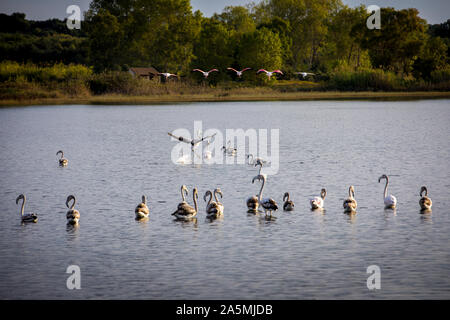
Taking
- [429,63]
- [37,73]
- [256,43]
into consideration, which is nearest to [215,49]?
[256,43]

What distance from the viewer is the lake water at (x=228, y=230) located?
44.2ft

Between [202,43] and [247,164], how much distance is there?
75.2 meters

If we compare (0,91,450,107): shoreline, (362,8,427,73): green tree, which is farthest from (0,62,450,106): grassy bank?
(362,8,427,73): green tree

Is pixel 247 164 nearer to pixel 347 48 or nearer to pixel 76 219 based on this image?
pixel 76 219

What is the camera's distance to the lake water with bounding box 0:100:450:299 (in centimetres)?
1348

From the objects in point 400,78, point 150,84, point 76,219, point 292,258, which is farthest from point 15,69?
point 292,258

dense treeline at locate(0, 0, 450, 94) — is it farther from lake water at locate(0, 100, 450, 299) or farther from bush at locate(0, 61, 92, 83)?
lake water at locate(0, 100, 450, 299)

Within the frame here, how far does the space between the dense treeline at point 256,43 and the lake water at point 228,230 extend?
56.7 metres

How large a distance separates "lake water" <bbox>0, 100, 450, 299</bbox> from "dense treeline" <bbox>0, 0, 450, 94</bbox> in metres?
56.7

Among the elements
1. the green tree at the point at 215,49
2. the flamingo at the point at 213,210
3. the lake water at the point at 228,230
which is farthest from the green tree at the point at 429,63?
the flamingo at the point at 213,210

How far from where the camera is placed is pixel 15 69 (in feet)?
254

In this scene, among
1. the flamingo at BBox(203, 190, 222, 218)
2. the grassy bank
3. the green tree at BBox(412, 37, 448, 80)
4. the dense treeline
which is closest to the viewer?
the flamingo at BBox(203, 190, 222, 218)
